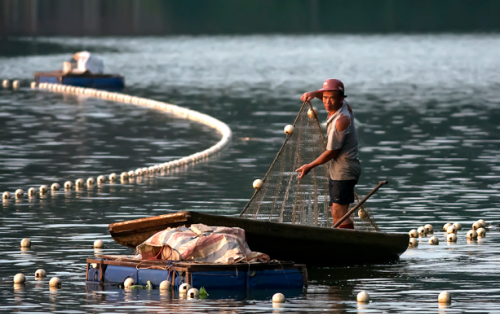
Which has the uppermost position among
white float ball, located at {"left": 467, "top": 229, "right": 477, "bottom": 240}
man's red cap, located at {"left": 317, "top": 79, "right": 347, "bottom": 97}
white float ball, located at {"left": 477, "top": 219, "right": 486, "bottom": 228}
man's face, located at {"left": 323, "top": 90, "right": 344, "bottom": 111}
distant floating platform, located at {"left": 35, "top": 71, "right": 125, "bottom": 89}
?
man's red cap, located at {"left": 317, "top": 79, "right": 347, "bottom": 97}

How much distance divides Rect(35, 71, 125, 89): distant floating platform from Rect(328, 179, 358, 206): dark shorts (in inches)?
1146

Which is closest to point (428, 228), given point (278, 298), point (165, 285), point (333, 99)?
point (333, 99)

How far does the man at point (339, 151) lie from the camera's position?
1322cm

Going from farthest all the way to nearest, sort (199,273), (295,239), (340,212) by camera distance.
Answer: (340,212), (295,239), (199,273)

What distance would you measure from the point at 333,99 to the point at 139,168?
30.3 ft

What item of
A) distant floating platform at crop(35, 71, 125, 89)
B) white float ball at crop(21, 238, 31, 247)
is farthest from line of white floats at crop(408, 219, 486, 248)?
distant floating platform at crop(35, 71, 125, 89)

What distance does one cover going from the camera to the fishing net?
14.0 m

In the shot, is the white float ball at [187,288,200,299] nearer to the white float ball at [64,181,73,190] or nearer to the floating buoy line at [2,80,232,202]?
the floating buoy line at [2,80,232,202]

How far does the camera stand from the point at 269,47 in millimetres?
85250

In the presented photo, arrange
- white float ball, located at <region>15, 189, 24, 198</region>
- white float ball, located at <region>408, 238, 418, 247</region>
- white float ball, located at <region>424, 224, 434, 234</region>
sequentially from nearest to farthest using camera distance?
1. white float ball, located at <region>408, 238, 418, 247</region>
2. white float ball, located at <region>424, 224, 434, 234</region>
3. white float ball, located at <region>15, 189, 24, 198</region>

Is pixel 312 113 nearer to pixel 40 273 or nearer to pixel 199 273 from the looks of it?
pixel 199 273

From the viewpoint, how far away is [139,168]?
2186cm

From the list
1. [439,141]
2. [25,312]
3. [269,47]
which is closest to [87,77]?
[439,141]

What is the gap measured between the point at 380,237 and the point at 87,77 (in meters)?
29.6
